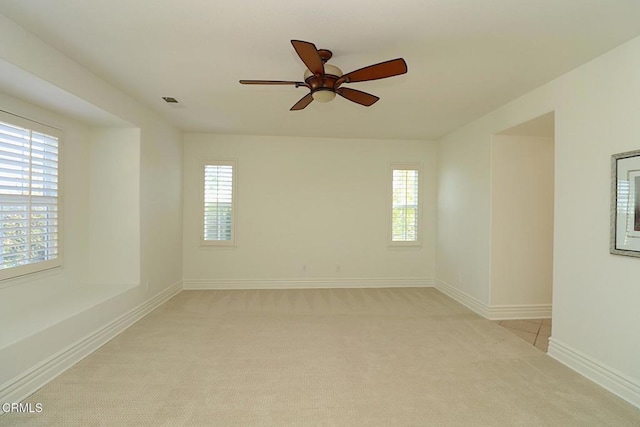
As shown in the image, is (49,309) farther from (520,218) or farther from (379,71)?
(520,218)

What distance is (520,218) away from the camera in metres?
4.07

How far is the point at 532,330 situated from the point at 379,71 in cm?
341

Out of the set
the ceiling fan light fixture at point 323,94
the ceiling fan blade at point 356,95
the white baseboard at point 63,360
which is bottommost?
the white baseboard at point 63,360

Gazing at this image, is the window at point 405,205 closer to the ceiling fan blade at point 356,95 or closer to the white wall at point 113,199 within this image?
the ceiling fan blade at point 356,95

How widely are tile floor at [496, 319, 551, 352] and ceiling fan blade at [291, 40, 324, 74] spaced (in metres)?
3.35

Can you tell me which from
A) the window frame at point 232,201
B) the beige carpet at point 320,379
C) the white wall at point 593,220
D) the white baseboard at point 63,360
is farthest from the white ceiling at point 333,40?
the beige carpet at point 320,379

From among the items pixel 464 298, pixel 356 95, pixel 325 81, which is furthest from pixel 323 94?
pixel 464 298

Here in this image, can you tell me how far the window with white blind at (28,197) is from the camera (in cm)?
280

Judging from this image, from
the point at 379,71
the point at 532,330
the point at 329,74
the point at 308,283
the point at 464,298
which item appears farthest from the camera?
the point at 308,283

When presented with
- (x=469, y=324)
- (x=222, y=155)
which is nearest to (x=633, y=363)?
(x=469, y=324)

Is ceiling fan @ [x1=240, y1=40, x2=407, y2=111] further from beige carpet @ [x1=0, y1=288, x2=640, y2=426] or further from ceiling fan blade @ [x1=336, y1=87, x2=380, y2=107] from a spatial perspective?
beige carpet @ [x1=0, y1=288, x2=640, y2=426]

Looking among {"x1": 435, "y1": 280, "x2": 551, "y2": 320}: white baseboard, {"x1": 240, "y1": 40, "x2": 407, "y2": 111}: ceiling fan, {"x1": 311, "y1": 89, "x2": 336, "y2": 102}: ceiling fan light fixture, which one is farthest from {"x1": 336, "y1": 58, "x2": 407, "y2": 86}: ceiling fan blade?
Result: {"x1": 435, "y1": 280, "x2": 551, "y2": 320}: white baseboard

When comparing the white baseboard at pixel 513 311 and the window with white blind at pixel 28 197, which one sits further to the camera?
the white baseboard at pixel 513 311

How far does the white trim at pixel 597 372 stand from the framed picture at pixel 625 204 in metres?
0.92
